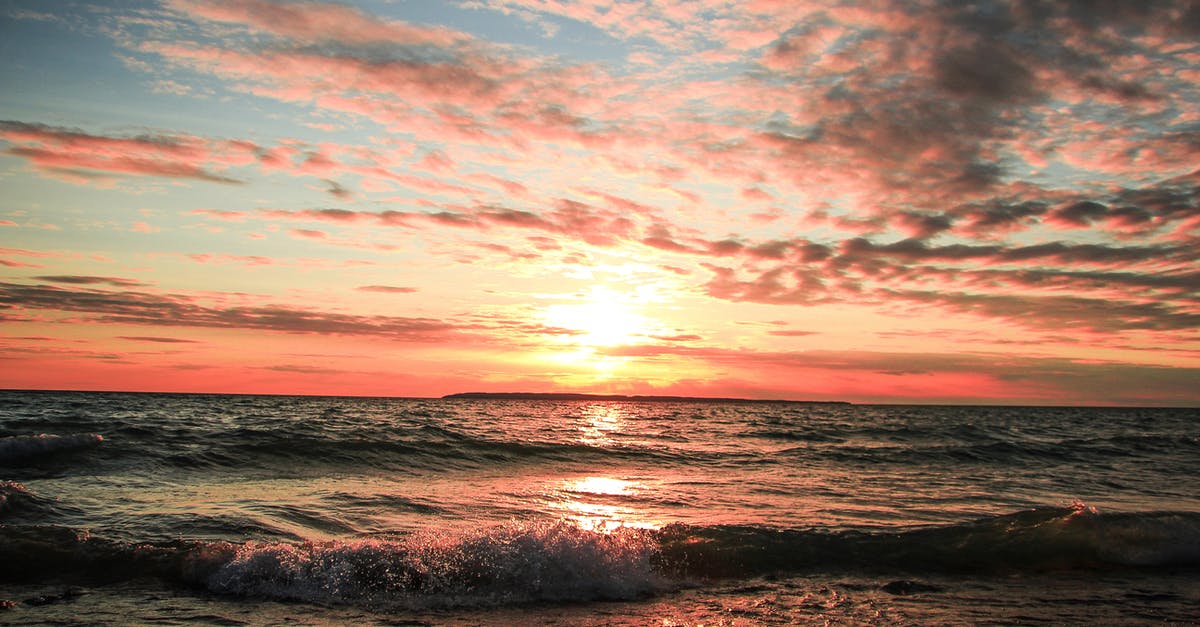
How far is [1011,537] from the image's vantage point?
34.2 ft

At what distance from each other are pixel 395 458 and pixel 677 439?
1572 cm

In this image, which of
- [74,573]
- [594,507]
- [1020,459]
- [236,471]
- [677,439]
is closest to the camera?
[74,573]

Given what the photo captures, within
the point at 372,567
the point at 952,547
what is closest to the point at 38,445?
the point at 372,567

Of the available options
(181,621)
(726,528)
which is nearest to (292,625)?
(181,621)

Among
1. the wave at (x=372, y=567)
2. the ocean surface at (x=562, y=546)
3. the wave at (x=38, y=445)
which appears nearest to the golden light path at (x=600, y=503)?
the ocean surface at (x=562, y=546)

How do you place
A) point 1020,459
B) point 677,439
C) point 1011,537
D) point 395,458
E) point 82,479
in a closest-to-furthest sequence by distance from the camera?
point 1011,537, point 82,479, point 395,458, point 1020,459, point 677,439

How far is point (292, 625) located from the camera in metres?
6.85

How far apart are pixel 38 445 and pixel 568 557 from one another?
17394mm

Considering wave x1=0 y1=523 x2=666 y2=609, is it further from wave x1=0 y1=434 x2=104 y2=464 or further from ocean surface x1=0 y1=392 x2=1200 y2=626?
wave x1=0 y1=434 x2=104 y2=464

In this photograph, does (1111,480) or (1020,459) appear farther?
(1020,459)

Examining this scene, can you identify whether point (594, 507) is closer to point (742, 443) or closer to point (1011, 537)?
point (1011, 537)

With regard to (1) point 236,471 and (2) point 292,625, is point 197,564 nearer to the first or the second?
(2) point 292,625

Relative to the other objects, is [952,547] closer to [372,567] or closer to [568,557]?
[568,557]

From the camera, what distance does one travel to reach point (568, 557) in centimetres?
890
